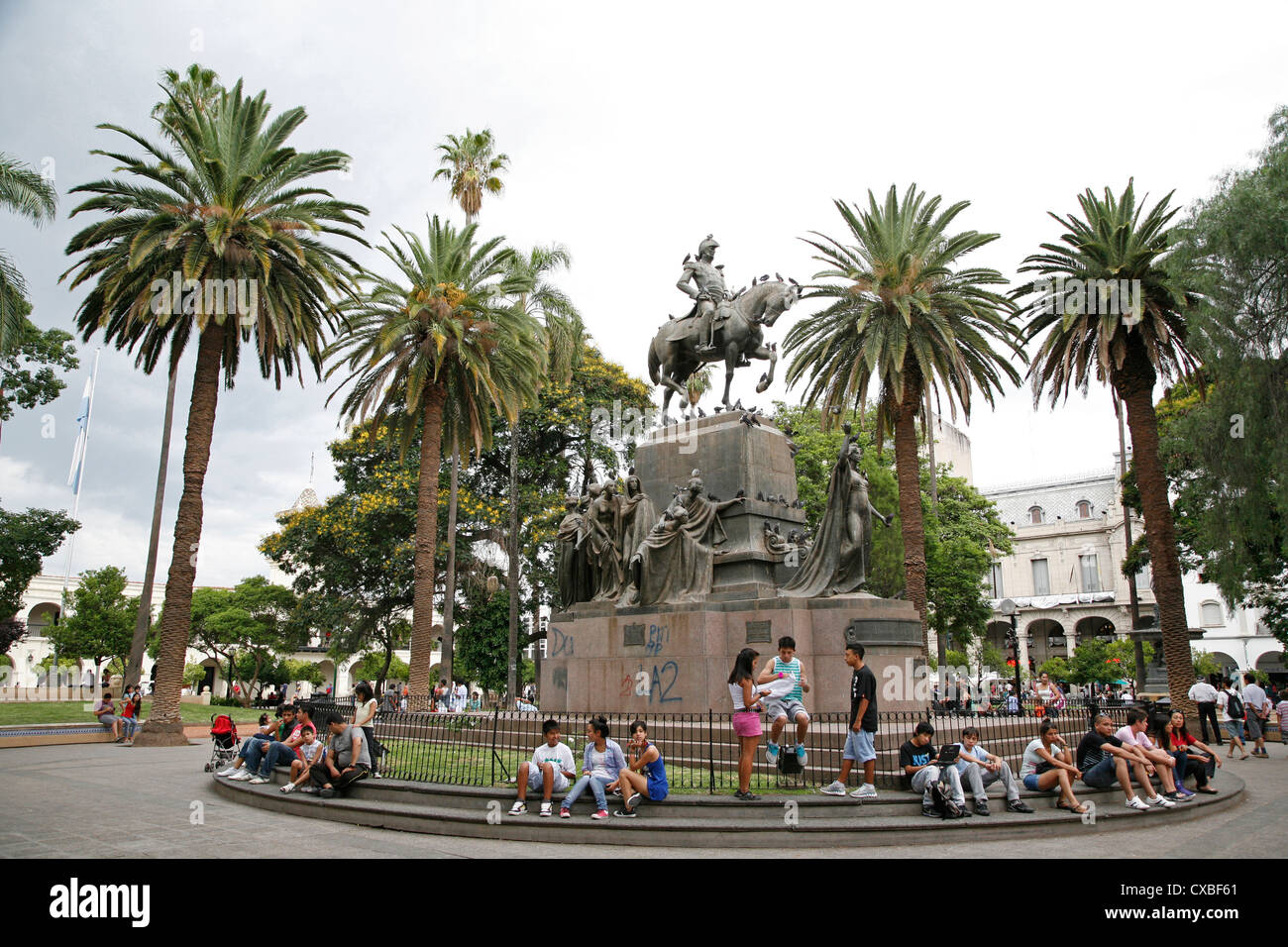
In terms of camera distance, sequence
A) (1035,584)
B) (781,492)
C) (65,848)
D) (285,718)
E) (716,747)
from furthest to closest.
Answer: (1035,584), (781,492), (285,718), (716,747), (65,848)

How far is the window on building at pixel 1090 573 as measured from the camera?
66438 mm

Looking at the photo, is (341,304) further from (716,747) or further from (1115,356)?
(1115,356)

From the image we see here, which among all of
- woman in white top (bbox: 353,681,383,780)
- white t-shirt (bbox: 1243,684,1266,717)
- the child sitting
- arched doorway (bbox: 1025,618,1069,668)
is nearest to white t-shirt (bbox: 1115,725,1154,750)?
woman in white top (bbox: 353,681,383,780)

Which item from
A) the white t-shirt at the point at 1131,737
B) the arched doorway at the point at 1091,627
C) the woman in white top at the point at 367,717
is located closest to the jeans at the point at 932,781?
the white t-shirt at the point at 1131,737

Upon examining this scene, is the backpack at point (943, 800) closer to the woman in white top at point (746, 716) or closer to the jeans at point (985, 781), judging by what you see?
the jeans at point (985, 781)

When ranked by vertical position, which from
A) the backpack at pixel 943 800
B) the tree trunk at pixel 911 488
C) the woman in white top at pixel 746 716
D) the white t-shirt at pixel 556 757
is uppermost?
the tree trunk at pixel 911 488

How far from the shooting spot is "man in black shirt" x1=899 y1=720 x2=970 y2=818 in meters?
8.90

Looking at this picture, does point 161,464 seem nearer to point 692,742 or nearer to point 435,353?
point 435,353

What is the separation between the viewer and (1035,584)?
6956cm

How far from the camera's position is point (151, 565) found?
28000 millimetres

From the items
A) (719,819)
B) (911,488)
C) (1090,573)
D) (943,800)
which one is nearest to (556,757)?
(719,819)

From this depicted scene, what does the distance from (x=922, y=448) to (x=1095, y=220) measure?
3844 centimetres

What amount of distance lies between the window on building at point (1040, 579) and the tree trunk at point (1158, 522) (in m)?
48.7
